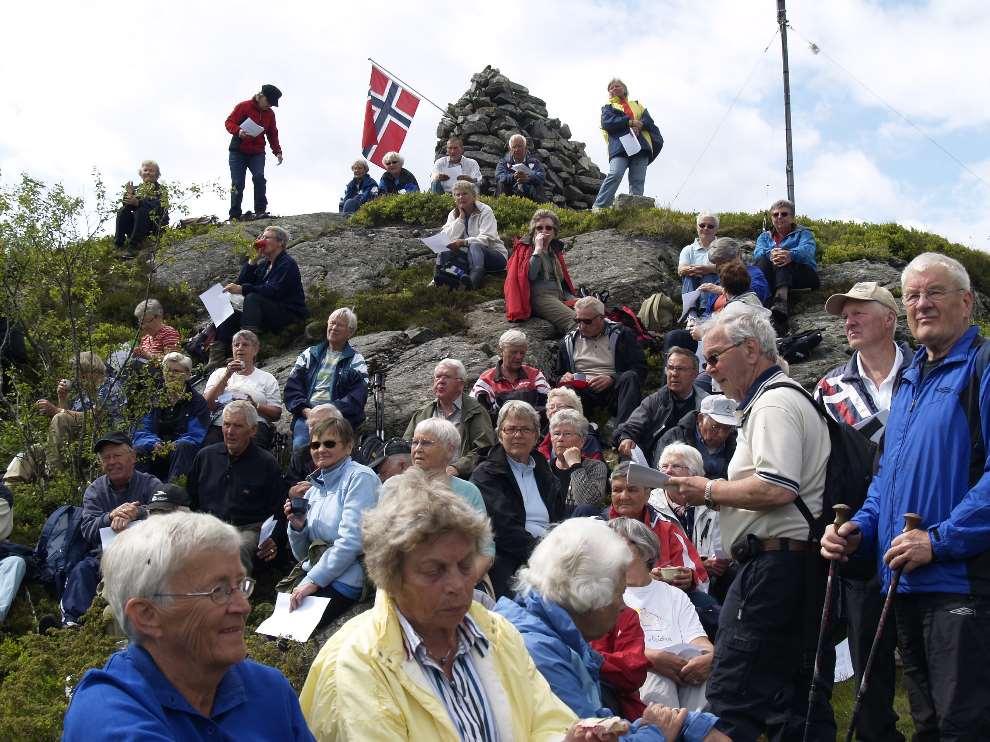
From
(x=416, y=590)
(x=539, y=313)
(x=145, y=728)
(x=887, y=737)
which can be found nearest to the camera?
(x=145, y=728)

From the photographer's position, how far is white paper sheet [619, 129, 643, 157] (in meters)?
18.8

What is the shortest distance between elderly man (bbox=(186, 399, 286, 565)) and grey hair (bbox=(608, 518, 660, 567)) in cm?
367

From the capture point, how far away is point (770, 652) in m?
4.90

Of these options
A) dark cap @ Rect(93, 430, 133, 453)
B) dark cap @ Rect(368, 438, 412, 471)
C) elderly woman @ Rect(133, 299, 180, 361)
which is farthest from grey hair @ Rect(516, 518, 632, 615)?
elderly woman @ Rect(133, 299, 180, 361)

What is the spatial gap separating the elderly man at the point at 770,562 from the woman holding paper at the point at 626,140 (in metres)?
14.2

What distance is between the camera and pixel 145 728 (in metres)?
3.14

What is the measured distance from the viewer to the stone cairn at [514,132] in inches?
1057

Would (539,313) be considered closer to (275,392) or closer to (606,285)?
(606,285)

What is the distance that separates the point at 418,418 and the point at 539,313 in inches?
160

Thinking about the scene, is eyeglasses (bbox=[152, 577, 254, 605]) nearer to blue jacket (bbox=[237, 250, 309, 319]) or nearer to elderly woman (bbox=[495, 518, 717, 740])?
elderly woman (bbox=[495, 518, 717, 740])

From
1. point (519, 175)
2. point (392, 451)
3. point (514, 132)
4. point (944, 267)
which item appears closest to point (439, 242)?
point (519, 175)

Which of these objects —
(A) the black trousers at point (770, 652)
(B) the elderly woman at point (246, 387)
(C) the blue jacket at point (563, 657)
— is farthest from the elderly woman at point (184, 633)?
(B) the elderly woman at point (246, 387)

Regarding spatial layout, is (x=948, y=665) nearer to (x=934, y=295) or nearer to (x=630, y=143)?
(x=934, y=295)

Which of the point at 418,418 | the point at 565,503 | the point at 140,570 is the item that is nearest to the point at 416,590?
the point at 140,570
